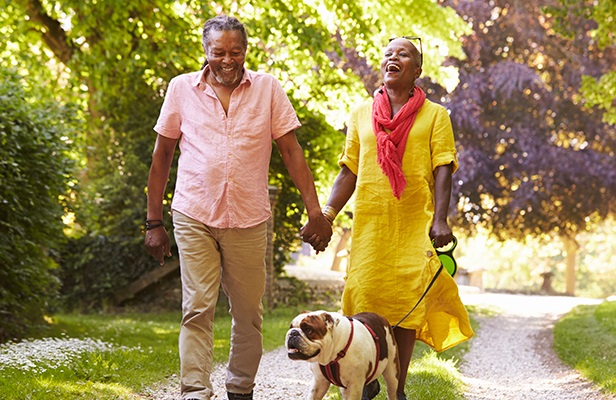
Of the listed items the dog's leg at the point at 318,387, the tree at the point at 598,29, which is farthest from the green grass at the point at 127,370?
the tree at the point at 598,29

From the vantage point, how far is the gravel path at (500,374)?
7.73 metres

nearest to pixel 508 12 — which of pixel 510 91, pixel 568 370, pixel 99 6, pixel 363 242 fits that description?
pixel 510 91

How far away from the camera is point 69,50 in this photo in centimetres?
1680

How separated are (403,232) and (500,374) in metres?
4.54

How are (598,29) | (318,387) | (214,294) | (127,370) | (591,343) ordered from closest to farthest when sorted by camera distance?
(318,387), (214,294), (127,370), (591,343), (598,29)

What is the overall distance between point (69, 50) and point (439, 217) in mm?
12690

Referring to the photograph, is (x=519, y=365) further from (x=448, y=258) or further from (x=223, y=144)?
(x=223, y=144)

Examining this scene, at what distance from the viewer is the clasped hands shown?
5434 mm

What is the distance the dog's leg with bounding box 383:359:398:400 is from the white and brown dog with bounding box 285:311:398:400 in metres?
0.07

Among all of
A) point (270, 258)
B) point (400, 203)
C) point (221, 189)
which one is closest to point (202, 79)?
point (221, 189)

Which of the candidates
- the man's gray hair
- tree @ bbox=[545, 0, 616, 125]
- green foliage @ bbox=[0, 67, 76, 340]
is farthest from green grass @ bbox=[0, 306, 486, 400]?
tree @ bbox=[545, 0, 616, 125]

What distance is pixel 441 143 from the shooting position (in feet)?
18.5

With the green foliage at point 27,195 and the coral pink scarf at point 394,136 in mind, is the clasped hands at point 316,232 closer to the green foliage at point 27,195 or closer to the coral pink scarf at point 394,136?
the coral pink scarf at point 394,136

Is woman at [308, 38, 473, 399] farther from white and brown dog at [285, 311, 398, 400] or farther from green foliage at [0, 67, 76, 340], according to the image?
green foliage at [0, 67, 76, 340]
